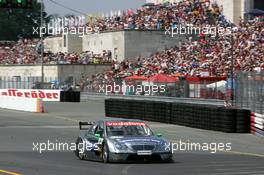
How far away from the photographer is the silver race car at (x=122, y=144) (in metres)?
18.2

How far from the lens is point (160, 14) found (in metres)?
64.8

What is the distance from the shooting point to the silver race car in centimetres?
1816

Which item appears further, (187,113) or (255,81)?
(187,113)

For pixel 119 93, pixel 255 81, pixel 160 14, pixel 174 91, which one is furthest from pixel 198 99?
pixel 160 14

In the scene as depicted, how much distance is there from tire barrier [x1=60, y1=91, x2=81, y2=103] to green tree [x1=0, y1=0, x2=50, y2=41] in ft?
216

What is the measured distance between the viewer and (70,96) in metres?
61.3

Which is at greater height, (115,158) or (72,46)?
(72,46)

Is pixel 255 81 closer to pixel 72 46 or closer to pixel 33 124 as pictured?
pixel 33 124

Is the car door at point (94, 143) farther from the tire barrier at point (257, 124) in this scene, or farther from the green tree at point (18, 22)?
the green tree at point (18, 22)

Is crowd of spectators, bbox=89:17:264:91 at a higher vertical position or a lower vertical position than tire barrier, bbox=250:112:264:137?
higher

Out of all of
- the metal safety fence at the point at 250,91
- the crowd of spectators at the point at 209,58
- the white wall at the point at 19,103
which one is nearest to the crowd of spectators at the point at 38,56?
the crowd of spectators at the point at 209,58

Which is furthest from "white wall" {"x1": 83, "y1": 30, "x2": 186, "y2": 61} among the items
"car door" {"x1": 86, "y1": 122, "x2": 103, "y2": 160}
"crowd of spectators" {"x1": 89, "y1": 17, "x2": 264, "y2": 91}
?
"car door" {"x1": 86, "y1": 122, "x2": 103, "y2": 160}

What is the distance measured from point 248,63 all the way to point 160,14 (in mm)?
19913

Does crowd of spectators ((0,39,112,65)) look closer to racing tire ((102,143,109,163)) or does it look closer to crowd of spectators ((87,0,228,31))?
crowd of spectators ((87,0,228,31))
